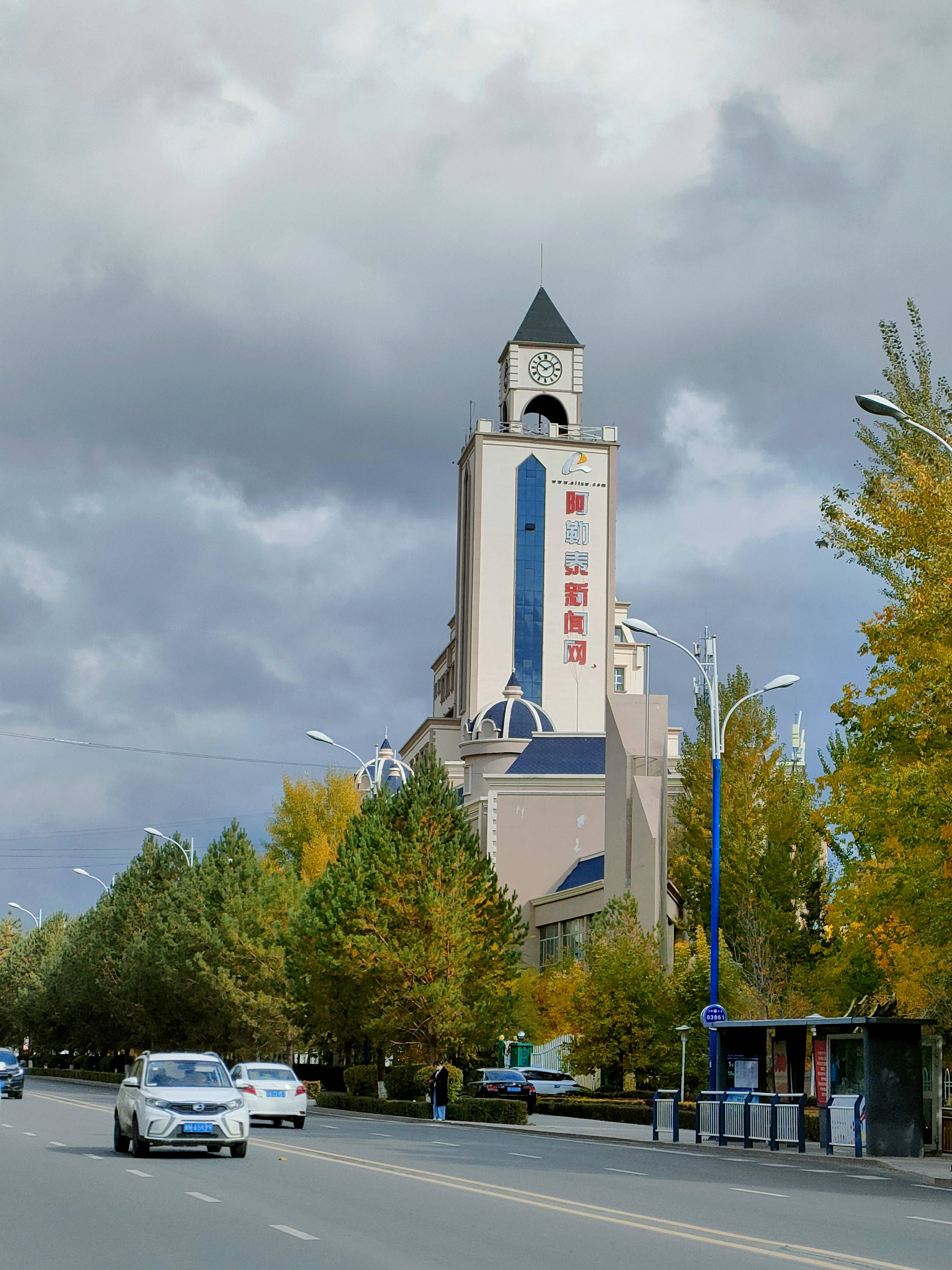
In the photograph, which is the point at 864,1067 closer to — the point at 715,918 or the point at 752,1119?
the point at 752,1119

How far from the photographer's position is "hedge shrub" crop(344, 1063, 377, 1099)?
164ft

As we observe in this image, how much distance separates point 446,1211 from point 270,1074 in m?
19.7

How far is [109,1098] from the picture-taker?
5050cm

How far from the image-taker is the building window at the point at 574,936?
6788 centimetres

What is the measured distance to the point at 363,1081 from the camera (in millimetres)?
50375

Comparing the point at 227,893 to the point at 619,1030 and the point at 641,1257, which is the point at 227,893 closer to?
the point at 619,1030

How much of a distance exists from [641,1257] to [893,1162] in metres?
15.8

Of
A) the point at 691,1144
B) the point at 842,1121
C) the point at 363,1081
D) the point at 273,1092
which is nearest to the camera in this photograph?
the point at 842,1121

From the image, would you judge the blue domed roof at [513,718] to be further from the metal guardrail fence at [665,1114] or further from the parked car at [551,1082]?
the metal guardrail fence at [665,1114]

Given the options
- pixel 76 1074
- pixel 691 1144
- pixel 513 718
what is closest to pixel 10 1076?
pixel 691 1144

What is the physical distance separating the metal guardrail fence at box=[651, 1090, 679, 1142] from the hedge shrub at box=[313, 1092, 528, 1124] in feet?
15.9

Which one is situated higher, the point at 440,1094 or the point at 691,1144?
the point at 691,1144

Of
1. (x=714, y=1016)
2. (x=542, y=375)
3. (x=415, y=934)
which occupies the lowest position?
(x=714, y=1016)

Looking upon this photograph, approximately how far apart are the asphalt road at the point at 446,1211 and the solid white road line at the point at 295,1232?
1.6 inches
